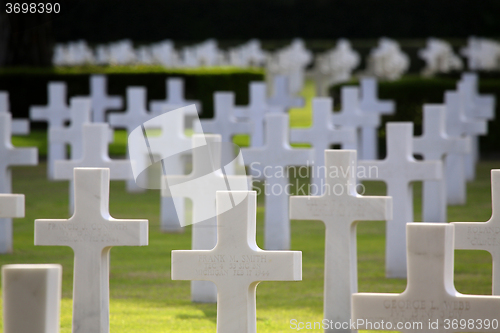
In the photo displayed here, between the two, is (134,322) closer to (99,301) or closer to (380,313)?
(99,301)

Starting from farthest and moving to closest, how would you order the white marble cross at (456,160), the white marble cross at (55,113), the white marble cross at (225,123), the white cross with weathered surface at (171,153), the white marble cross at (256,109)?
the white marble cross at (55,113) < the white marble cross at (256,109) < the white marble cross at (456,160) < the white marble cross at (225,123) < the white cross with weathered surface at (171,153)

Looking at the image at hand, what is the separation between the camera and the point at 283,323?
15.0 ft

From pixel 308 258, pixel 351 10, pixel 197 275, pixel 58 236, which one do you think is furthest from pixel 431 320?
pixel 351 10

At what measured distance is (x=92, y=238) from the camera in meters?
3.97

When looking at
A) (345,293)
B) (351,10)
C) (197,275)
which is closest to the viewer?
(197,275)

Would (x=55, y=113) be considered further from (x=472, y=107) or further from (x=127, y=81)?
(x=127, y=81)

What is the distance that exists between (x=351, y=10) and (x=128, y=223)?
1529 inches

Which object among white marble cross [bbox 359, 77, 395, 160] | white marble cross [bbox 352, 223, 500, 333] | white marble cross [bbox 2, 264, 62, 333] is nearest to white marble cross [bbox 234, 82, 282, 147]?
white marble cross [bbox 359, 77, 395, 160]

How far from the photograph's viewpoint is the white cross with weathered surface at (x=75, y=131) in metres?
8.39

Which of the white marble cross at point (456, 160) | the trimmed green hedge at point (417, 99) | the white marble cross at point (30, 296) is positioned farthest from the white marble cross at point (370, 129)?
the white marble cross at point (30, 296)

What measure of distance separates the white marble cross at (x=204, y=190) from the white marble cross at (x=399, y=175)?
95 cm

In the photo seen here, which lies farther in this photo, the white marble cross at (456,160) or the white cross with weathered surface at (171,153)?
the white marble cross at (456,160)

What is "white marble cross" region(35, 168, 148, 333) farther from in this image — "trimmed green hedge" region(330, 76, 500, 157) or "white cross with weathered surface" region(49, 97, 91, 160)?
"trimmed green hedge" region(330, 76, 500, 157)

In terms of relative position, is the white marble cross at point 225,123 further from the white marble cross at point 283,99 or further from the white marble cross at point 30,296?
the white marble cross at point 30,296
